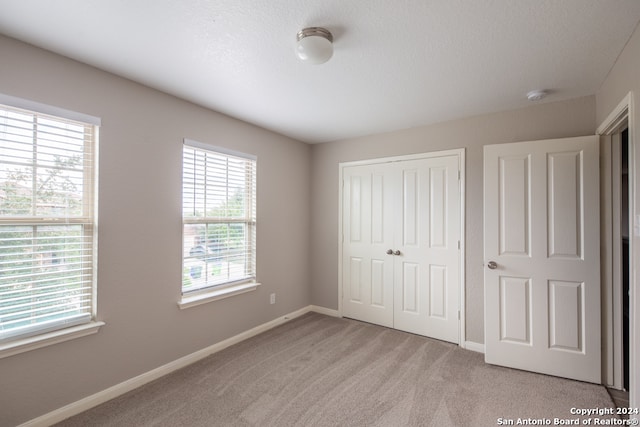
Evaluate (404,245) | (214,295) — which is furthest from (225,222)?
(404,245)

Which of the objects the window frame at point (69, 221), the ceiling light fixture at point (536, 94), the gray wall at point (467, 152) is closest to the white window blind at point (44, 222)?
the window frame at point (69, 221)

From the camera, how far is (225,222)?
3098 millimetres

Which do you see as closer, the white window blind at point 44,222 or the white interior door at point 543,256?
the white window blind at point 44,222

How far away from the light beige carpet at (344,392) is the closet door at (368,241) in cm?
73

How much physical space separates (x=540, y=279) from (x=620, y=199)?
0.85 m

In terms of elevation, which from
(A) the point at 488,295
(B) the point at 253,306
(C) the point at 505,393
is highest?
(A) the point at 488,295

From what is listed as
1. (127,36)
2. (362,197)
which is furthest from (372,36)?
(362,197)

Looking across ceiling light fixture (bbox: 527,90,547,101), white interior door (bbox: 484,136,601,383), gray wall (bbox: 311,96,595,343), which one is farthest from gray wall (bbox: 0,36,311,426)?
ceiling light fixture (bbox: 527,90,547,101)

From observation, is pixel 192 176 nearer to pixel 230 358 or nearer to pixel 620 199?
pixel 230 358

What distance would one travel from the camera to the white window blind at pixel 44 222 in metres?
1.79

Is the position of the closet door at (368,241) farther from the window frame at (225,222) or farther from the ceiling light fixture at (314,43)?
the ceiling light fixture at (314,43)

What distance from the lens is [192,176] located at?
2.79m

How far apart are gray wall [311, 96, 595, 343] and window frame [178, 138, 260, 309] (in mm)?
1074

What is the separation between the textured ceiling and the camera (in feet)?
5.00
